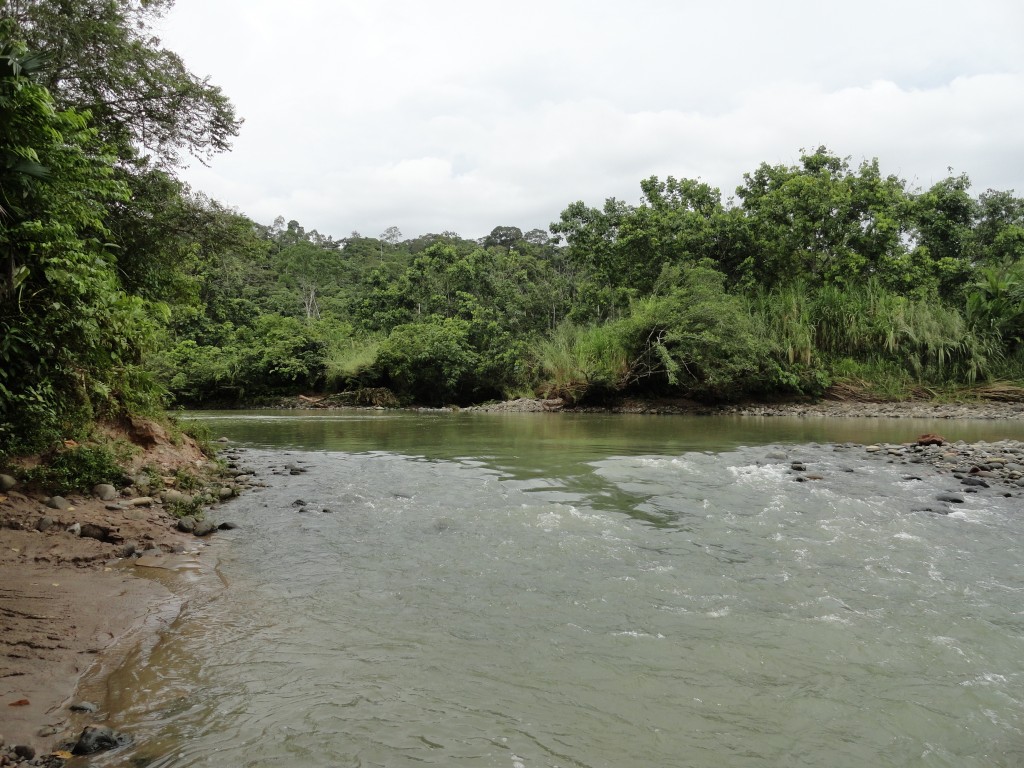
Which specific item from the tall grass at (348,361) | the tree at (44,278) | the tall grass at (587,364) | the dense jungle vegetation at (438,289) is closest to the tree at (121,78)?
the dense jungle vegetation at (438,289)

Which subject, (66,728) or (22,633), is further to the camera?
(22,633)

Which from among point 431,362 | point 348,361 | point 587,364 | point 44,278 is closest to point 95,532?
point 44,278

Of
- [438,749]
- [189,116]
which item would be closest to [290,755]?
[438,749]

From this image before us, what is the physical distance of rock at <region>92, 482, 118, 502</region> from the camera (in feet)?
19.3

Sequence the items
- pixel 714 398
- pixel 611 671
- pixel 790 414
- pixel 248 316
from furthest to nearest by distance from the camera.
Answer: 1. pixel 248 316
2. pixel 714 398
3. pixel 790 414
4. pixel 611 671

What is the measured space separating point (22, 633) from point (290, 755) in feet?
6.50

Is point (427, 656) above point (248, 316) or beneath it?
beneath

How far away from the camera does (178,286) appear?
36.4 ft

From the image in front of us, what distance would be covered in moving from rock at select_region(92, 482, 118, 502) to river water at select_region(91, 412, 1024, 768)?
3.66 ft

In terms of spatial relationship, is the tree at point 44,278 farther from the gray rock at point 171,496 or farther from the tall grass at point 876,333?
the tall grass at point 876,333

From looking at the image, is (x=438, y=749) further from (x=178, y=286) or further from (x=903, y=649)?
(x=178, y=286)

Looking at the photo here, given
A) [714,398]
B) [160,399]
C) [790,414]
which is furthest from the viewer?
[714,398]

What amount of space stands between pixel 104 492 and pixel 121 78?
8.00 metres

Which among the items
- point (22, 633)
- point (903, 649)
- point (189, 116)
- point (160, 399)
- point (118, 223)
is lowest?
point (903, 649)
